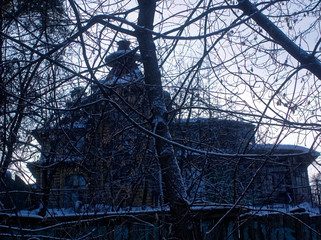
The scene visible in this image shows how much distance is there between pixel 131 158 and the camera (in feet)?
16.6

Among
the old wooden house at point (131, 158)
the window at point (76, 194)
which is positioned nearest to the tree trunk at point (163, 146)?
the old wooden house at point (131, 158)

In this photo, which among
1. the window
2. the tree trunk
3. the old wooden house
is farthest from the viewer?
the window

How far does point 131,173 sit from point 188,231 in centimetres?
224

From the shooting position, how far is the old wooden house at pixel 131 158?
3039 mm

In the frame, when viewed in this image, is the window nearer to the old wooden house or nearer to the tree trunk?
the old wooden house

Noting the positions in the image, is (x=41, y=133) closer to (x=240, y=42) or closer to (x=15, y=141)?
(x=15, y=141)

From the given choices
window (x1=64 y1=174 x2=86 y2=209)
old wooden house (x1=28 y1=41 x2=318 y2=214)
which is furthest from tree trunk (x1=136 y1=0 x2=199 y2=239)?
window (x1=64 y1=174 x2=86 y2=209)

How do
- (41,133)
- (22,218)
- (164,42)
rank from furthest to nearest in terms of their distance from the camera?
(41,133), (22,218), (164,42)

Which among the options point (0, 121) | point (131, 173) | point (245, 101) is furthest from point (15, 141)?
point (245, 101)

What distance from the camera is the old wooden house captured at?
9.97 ft

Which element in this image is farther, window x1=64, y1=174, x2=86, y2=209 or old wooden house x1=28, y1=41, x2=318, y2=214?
window x1=64, y1=174, x2=86, y2=209

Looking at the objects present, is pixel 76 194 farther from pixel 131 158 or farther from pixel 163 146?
pixel 163 146

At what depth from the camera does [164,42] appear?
377cm

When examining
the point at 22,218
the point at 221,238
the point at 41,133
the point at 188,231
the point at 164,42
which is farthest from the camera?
the point at 41,133
